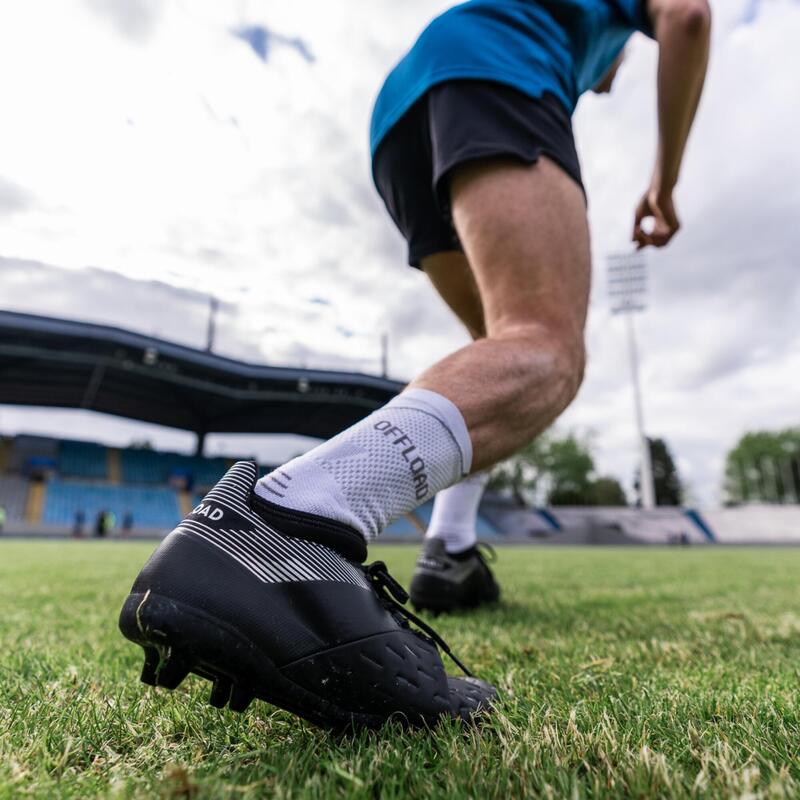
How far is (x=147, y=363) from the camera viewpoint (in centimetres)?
2036

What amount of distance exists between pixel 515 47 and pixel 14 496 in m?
25.7

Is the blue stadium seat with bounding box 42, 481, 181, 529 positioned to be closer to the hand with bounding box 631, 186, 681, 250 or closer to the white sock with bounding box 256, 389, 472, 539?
the hand with bounding box 631, 186, 681, 250

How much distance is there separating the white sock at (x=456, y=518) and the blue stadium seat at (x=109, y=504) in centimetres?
2211

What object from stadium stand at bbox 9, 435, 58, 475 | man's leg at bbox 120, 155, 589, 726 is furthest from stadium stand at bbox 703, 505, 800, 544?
man's leg at bbox 120, 155, 589, 726

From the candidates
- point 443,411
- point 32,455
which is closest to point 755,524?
point 32,455

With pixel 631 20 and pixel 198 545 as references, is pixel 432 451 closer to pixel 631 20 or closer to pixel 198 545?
pixel 198 545

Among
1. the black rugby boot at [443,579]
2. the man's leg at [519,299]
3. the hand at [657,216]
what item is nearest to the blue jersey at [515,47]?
the man's leg at [519,299]

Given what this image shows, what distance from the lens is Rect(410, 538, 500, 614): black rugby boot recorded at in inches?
70.5

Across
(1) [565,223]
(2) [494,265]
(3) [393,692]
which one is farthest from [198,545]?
(1) [565,223]

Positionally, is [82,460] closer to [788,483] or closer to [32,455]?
[32,455]

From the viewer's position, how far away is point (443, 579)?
1.79 m

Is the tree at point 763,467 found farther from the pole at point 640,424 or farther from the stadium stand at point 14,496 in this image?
the stadium stand at point 14,496

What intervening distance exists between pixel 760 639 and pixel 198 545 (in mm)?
1407

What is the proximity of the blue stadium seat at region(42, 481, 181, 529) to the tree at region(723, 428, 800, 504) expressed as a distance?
47.3 m
